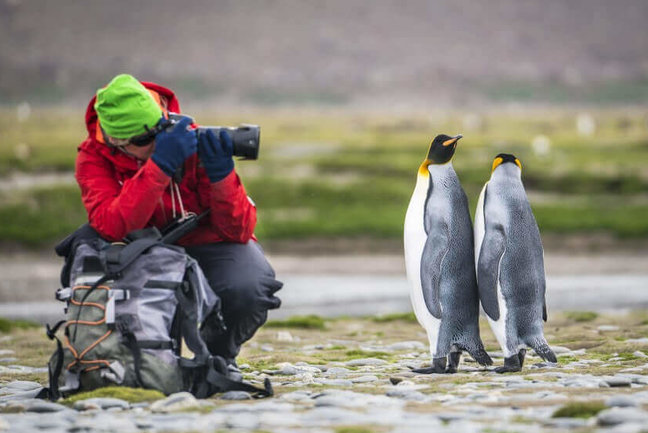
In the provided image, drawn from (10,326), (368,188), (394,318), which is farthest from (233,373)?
(368,188)

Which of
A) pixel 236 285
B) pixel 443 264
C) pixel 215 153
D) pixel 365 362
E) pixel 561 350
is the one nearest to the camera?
pixel 215 153

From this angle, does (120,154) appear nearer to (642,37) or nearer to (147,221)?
(147,221)

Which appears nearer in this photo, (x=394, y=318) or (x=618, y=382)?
(x=618, y=382)

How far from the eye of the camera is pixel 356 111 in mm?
93562

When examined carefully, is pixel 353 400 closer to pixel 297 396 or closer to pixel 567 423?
pixel 297 396

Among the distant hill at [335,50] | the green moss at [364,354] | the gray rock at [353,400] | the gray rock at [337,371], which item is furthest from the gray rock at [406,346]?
the distant hill at [335,50]

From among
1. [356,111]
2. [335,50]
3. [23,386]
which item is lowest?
[23,386]

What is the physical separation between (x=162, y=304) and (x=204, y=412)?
1.91 ft

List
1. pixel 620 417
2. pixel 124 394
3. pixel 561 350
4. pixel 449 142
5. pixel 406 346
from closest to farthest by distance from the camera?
pixel 620 417
pixel 124 394
pixel 449 142
pixel 561 350
pixel 406 346

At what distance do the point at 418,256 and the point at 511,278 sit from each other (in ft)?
1.58

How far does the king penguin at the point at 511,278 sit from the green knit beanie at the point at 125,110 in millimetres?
1781

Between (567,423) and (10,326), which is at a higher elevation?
(567,423)

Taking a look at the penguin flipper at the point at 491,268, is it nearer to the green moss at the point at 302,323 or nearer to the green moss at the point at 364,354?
the green moss at the point at 364,354

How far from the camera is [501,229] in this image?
4945mm
